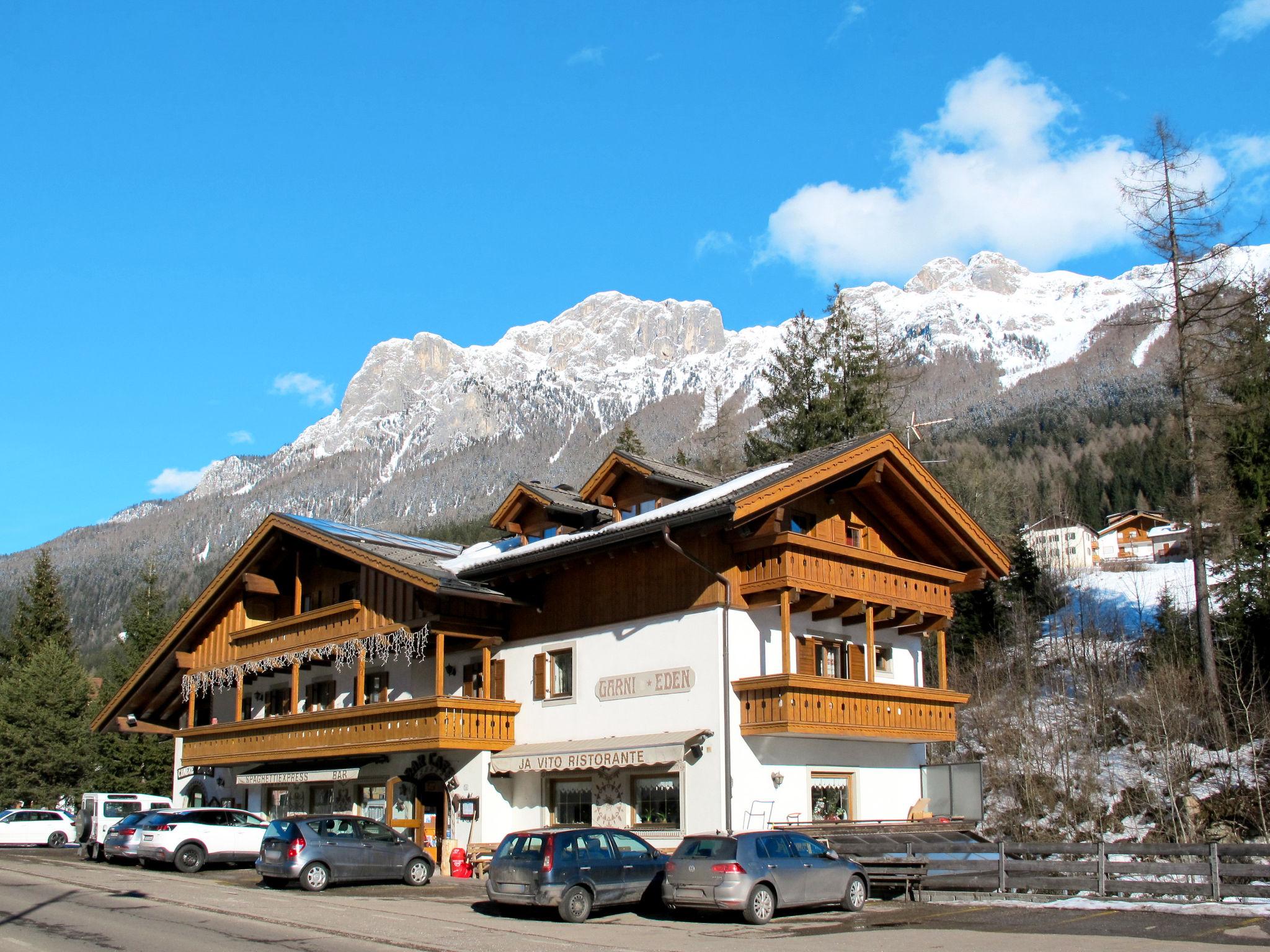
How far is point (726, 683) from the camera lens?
26.0m

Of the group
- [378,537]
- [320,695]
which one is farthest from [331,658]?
[378,537]

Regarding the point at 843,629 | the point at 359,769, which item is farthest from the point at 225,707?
the point at 843,629

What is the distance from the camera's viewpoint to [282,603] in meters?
39.1

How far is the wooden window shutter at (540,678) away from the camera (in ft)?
99.1

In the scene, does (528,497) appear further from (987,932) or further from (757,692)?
(987,932)

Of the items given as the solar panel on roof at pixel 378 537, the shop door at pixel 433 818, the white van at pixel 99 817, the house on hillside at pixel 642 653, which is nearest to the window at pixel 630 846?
the house on hillside at pixel 642 653

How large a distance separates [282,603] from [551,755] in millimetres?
14680

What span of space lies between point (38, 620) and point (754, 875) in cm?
7054

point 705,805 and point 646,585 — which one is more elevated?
point 646,585

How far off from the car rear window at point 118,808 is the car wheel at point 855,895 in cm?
2330

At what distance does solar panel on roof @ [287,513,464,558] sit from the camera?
34584mm

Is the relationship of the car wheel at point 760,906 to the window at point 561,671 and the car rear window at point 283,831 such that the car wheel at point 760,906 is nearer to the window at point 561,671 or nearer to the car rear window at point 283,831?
the car rear window at point 283,831

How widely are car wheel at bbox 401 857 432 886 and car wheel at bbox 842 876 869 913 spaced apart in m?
9.80

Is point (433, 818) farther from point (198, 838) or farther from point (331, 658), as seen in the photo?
point (331, 658)
